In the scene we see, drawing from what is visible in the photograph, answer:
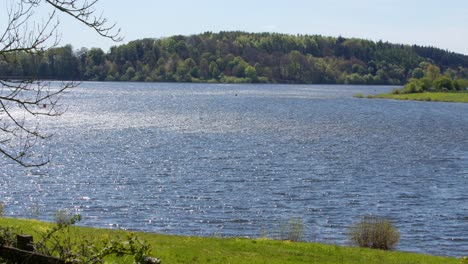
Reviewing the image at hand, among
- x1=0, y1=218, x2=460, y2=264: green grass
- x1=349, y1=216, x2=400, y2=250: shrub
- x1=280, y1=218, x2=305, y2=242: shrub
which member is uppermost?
x1=0, y1=218, x2=460, y2=264: green grass

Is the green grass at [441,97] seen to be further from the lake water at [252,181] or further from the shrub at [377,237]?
the shrub at [377,237]

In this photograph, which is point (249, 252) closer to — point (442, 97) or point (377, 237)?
point (377, 237)

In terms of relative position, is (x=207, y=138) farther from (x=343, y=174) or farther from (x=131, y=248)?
(x=131, y=248)

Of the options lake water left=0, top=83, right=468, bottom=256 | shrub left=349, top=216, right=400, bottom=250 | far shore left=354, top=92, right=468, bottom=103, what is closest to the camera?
shrub left=349, top=216, right=400, bottom=250

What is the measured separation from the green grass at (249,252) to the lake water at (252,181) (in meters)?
7.12

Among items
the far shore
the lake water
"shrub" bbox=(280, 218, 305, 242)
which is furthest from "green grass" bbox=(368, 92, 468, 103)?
"shrub" bbox=(280, 218, 305, 242)

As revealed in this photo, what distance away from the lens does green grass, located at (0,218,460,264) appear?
19.1 m

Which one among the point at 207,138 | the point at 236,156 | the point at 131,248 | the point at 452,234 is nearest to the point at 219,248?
the point at 131,248

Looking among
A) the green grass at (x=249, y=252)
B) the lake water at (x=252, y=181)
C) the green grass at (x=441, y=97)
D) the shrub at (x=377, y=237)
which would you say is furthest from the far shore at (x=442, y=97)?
the green grass at (x=249, y=252)

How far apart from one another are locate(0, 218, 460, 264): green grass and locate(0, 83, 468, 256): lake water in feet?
23.4

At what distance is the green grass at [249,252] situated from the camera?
19125 mm

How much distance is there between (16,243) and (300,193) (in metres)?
32.8

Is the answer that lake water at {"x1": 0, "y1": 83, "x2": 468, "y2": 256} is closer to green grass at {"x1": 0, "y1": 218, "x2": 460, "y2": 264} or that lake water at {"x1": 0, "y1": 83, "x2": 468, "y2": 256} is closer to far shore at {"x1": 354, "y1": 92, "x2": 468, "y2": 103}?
green grass at {"x1": 0, "y1": 218, "x2": 460, "y2": 264}

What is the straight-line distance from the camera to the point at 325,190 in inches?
1751
